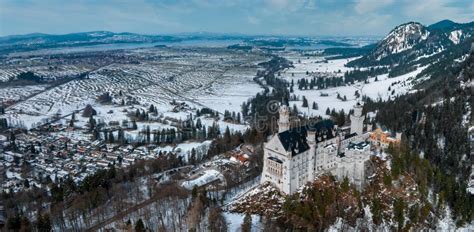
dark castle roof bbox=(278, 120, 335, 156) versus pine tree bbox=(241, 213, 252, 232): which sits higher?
dark castle roof bbox=(278, 120, 335, 156)

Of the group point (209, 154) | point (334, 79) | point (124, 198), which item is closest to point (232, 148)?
point (209, 154)

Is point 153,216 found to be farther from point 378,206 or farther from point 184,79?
point 184,79

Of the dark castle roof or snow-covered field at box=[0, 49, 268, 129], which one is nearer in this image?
the dark castle roof

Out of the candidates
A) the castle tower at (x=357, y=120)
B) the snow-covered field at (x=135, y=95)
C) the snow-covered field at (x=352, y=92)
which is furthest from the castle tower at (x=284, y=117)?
the snow-covered field at (x=352, y=92)

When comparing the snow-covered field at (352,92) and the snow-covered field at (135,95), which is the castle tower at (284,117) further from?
the snow-covered field at (352,92)

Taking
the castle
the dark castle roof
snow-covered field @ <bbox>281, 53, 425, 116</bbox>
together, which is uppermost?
the dark castle roof

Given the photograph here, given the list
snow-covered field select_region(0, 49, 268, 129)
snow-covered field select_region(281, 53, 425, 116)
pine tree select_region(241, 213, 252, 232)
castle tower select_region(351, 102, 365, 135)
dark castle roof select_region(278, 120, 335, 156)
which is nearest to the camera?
pine tree select_region(241, 213, 252, 232)

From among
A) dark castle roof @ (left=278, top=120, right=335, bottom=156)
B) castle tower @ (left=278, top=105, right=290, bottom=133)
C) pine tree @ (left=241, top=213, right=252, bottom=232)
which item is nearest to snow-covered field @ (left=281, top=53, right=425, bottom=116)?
castle tower @ (left=278, top=105, right=290, bottom=133)

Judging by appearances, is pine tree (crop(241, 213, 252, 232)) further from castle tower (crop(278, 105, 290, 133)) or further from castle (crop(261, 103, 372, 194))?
castle tower (crop(278, 105, 290, 133))
